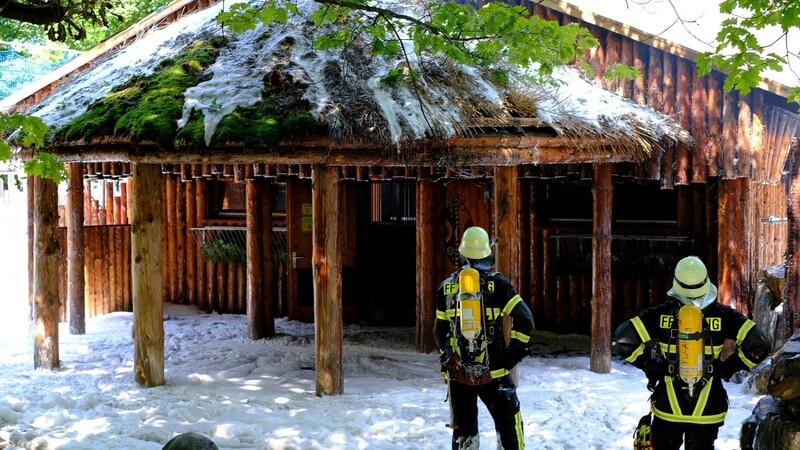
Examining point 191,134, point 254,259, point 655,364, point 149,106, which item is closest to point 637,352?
point 655,364

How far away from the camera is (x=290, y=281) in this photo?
1195 centimetres

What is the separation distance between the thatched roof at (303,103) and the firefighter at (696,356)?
3.18 metres

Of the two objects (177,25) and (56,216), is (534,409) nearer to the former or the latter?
(56,216)

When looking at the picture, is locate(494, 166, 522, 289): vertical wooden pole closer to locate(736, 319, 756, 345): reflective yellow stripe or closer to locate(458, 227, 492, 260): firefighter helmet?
locate(458, 227, 492, 260): firefighter helmet

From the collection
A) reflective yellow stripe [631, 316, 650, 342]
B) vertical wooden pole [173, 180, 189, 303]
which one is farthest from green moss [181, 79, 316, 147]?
vertical wooden pole [173, 180, 189, 303]

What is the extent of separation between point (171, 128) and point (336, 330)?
2.40 meters

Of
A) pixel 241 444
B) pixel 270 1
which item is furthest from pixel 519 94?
pixel 241 444

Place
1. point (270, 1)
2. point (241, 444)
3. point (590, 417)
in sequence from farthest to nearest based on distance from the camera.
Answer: point (590, 417), point (241, 444), point (270, 1)

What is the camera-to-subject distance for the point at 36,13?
19.1 feet

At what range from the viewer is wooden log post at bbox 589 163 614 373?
9195mm

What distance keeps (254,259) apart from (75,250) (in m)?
2.42

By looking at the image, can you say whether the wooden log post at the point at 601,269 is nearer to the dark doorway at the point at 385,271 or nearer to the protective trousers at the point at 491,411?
the dark doorway at the point at 385,271

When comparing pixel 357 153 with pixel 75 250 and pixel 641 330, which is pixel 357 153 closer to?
pixel 641 330

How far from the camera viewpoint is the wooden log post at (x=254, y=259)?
11.1 metres
